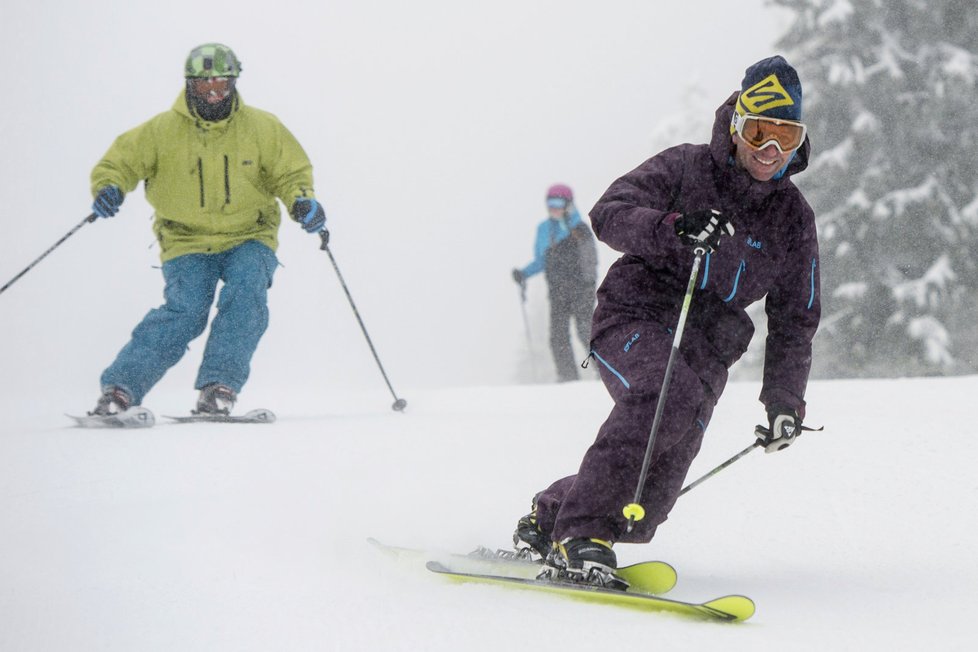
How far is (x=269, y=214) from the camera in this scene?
23.0ft

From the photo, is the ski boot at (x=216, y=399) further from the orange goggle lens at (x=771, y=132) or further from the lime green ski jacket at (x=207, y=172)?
the orange goggle lens at (x=771, y=132)

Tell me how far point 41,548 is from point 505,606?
1669 mm

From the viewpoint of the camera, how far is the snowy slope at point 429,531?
2611mm

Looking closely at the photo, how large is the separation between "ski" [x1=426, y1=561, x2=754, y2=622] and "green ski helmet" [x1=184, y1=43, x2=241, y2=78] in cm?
434

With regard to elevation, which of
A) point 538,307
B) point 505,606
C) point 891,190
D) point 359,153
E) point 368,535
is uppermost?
point 359,153

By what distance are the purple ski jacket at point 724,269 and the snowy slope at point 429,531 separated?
69 cm

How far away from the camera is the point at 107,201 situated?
21.6 feet

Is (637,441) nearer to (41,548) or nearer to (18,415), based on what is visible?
(41,548)

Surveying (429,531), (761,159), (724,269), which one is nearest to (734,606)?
(724,269)

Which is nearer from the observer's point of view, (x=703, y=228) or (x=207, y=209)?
(x=703, y=228)

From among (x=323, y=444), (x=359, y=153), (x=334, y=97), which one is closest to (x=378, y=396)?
(x=323, y=444)

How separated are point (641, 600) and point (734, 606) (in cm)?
22

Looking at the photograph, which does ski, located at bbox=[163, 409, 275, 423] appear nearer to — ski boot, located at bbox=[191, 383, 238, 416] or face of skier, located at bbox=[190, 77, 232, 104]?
ski boot, located at bbox=[191, 383, 238, 416]

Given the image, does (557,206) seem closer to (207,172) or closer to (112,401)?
(207,172)
